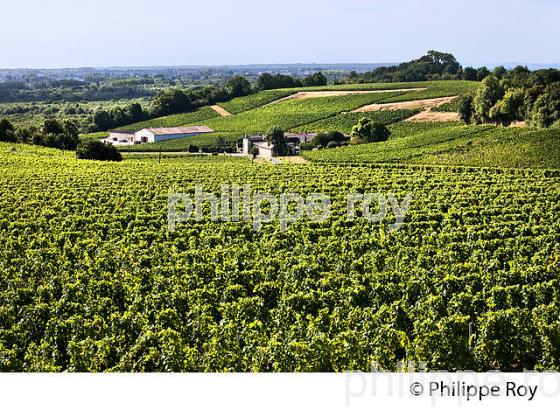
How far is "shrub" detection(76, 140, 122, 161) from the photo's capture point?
6322 cm

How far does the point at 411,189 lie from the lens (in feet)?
126

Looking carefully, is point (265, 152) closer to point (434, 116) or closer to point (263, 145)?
point (263, 145)

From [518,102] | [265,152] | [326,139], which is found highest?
[518,102]

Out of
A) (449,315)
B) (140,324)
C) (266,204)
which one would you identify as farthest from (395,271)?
(266,204)

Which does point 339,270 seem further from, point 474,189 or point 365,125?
point 365,125

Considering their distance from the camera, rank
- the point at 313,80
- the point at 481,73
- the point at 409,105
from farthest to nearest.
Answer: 1. the point at 313,80
2. the point at 481,73
3. the point at 409,105

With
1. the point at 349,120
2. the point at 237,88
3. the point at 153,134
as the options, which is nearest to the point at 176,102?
the point at 237,88

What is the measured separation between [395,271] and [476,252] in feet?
13.4

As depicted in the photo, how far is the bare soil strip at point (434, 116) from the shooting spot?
86.3 meters

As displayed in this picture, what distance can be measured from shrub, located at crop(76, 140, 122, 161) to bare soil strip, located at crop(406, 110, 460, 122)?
41769 mm

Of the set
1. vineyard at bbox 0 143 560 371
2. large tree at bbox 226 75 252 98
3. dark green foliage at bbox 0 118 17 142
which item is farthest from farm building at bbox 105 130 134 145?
vineyard at bbox 0 143 560 371

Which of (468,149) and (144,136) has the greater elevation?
(468,149)

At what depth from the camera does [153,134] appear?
92.8 meters

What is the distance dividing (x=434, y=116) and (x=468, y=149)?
2848 centimetres
